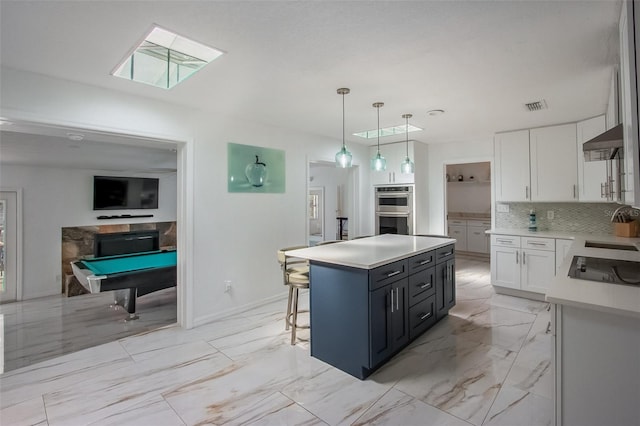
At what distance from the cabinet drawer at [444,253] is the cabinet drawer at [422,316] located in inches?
16.1

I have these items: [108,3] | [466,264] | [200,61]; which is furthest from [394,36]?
[466,264]

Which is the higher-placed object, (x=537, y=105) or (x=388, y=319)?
(x=537, y=105)

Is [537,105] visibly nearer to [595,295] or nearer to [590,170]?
[590,170]

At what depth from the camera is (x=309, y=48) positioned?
2100 millimetres

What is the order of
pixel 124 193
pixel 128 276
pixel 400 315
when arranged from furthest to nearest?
pixel 124 193
pixel 128 276
pixel 400 315

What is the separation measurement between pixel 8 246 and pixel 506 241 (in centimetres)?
816

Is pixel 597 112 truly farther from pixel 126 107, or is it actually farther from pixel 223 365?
pixel 126 107

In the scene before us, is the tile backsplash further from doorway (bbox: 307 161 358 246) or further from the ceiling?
doorway (bbox: 307 161 358 246)

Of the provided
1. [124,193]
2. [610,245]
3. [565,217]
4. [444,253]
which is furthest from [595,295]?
[124,193]

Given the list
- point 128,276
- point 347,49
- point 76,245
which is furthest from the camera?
point 76,245

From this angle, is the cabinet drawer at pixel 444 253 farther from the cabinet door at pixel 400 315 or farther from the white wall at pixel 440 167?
the white wall at pixel 440 167

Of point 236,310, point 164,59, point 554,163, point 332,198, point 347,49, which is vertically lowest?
point 236,310

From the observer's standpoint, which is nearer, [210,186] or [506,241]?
[210,186]

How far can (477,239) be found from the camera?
7238mm
